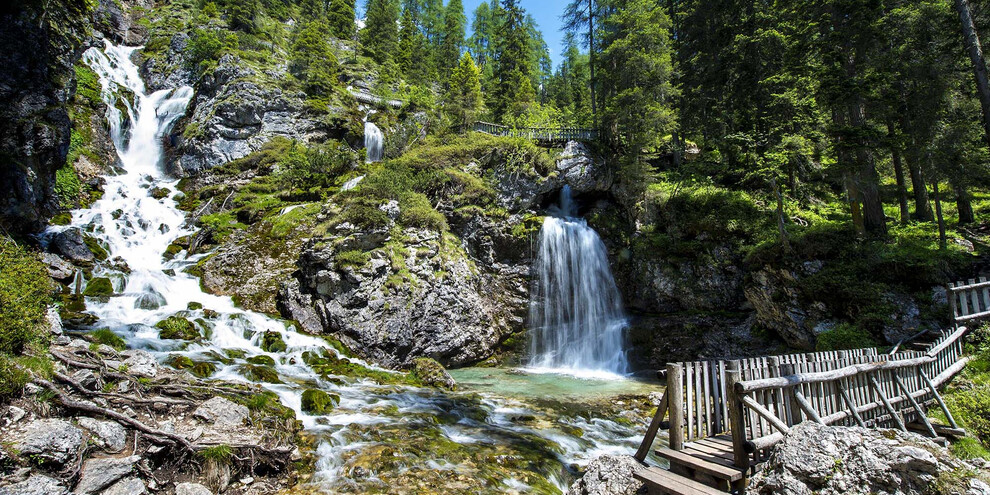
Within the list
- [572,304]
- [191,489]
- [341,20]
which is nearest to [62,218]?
[191,489]

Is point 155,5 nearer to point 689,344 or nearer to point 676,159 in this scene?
point 676,159

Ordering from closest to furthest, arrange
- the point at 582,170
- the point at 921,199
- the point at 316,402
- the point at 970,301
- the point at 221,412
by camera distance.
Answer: the point at 221,412, the point at 316,402, the point at 970,301, the point at 921,199, the point at 582,170

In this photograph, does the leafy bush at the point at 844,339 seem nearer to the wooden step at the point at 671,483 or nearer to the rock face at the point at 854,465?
the rock face at the point at 854,465

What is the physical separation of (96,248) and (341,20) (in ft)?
147

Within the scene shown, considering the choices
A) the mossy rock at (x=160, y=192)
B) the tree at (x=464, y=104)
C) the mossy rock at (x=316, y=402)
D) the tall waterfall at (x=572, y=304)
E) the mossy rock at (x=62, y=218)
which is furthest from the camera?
the tree at (x=464, y=104)

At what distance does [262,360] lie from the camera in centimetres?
1127

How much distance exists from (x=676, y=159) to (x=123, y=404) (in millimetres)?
25221

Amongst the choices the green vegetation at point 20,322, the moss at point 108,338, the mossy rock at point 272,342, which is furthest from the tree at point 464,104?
the green vegetation at point 20,322

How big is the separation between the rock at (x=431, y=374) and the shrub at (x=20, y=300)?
8536 millimetres

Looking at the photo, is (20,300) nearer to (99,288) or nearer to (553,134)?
(99,288)

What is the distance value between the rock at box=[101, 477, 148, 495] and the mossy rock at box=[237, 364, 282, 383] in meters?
5.17

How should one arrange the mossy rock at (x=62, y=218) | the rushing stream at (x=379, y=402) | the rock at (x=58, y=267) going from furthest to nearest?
the mossy rock at (x=62, y=218), the rock at (x=58, y=267), the rushing stream at (x=379, y=402)

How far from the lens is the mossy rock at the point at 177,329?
11211mm

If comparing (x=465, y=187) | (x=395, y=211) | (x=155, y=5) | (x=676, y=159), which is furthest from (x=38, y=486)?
(x=155, y=5)
